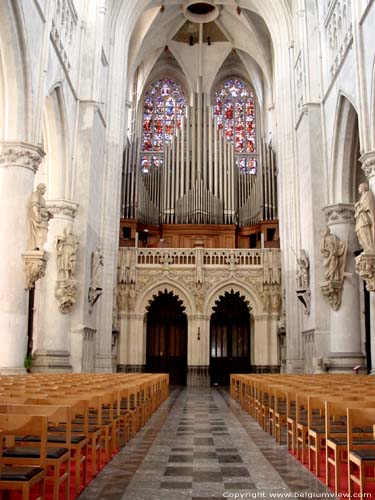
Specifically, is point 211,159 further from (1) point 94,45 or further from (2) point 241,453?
(2) point 241,453

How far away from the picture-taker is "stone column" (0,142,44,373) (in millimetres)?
11602

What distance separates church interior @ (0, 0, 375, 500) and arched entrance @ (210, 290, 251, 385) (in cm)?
9

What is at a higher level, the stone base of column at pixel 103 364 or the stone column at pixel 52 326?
the stone column at pixel 52 326

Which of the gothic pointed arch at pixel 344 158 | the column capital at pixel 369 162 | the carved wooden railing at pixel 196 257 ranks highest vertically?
the gothic pointed arch at pixel 344 158

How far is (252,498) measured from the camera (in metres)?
4.25

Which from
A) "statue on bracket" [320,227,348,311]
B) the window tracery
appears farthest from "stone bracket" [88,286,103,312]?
the window tracery

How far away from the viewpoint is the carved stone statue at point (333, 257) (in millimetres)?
16125

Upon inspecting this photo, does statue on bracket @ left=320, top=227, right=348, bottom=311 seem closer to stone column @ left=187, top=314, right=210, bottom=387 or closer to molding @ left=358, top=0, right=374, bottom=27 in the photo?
molding @ left=358, top=0, right=374, bottom=27

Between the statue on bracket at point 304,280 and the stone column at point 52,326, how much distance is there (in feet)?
24.6

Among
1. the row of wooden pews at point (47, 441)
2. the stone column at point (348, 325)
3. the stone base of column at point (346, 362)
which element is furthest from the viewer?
the stone column at point (348, 325)

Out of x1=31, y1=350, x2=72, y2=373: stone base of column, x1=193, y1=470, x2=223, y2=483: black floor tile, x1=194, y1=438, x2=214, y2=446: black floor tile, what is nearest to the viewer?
x1=193, y1=470, x2=223, y2=483: black floor tile

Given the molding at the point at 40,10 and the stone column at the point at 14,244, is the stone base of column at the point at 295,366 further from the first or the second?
the molding at the point at 40,10

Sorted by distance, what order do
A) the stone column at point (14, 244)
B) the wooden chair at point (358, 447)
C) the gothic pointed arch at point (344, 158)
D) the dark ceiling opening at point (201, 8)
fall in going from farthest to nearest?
the dark ceiling opening at point (201, 8)
the gothic pointed arch at point (344, 158)
the stone column at point (14, 244)
the wooden chair at point (358, 447)

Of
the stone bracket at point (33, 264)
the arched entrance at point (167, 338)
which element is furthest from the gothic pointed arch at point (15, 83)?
the arched entrance at point (167, 338)
